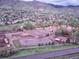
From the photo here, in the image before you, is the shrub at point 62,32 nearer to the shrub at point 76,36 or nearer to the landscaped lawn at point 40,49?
the shrub at point 76,36

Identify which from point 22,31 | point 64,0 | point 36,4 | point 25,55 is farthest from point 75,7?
point 25,55

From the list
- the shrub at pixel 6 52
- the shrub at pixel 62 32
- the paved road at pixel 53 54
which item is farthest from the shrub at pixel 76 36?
the shrub at pixel 6 52

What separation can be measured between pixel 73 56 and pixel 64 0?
2353 cm

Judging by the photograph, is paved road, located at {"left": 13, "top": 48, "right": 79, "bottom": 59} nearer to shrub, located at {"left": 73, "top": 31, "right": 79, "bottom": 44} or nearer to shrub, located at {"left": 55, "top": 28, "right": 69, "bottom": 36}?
shrub, located at {"left": 73, "top": 31, "right": 79, "bottom": 44}

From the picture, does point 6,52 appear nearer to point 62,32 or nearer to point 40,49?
point 40,49

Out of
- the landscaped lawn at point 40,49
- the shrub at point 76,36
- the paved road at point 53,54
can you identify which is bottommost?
the paved road at point 53,54

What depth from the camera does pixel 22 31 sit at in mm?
22375

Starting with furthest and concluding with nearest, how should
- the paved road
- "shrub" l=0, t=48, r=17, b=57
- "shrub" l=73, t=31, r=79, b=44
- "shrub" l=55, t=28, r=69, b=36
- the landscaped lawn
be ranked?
"shrub" l=55, t=28, r=69, b=36, "shrub" l=73, t=31, r=79, b=44, the landscaped lawn, "shrub" l=0, t=48, r=17, b=57, the paved road

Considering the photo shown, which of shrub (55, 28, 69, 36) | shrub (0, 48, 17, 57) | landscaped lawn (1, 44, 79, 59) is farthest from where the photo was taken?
shrub (55, 28, 69, 36)

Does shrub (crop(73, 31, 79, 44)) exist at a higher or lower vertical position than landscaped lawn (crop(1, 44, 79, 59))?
higher

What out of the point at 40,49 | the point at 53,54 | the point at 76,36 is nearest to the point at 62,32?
the point at 76,36

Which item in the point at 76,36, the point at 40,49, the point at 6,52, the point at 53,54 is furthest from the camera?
the point at 76,36

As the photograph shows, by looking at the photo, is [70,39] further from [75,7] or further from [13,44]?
[75,7]

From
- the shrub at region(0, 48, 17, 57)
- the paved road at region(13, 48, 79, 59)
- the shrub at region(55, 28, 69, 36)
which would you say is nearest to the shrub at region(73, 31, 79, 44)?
the shrub at region(55, 28, 69, 36)
